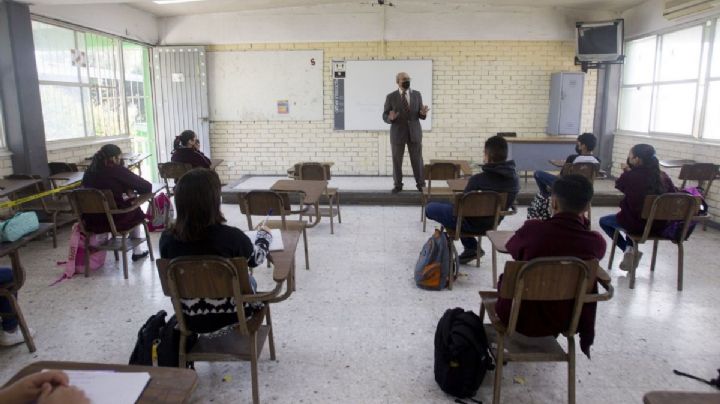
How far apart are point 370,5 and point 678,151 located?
502 cm

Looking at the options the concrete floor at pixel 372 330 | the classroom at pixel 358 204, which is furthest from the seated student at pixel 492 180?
the concrete floor at pixel 372 330

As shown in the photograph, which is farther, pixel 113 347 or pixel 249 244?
pixel 113 347

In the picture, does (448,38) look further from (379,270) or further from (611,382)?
(611,382)

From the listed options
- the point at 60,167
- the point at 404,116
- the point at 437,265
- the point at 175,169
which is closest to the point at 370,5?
the point at 404,116

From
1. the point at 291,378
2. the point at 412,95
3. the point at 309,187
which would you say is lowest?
the point at 291,378

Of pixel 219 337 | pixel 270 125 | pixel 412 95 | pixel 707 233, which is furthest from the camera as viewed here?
pixel 270 125

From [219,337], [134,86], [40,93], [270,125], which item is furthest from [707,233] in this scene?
[134,86]

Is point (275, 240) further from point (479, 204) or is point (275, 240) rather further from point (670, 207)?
point (670, 207)

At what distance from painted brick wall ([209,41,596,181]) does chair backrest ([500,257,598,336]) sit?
6566 millimetres

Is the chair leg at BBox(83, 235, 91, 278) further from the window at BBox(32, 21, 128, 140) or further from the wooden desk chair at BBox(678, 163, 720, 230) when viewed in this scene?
the wooden desk chair at BBox(678, 163, 720, 230)

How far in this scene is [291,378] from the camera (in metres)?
2.65

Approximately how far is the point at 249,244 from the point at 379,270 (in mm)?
2214

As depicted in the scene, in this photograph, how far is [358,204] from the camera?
6965 millimetres

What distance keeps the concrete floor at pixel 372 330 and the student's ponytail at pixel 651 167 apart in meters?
0.77
